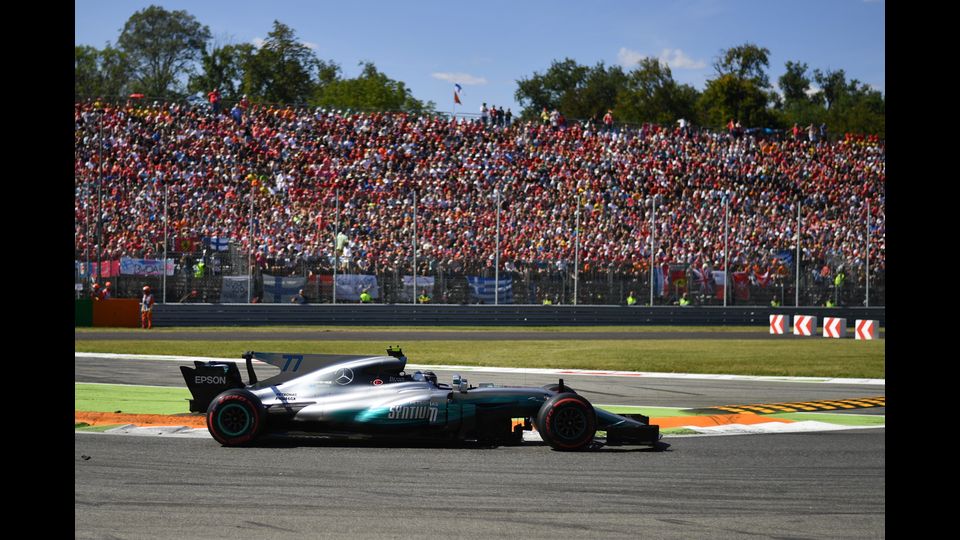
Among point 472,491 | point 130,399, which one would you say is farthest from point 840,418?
point 130,399

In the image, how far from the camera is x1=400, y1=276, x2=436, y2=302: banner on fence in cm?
3553

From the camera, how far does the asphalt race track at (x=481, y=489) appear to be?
7207 millimetres

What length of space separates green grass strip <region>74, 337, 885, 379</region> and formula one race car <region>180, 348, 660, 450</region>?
10.6m

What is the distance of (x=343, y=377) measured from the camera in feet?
35.8

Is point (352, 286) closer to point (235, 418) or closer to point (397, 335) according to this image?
point (397, 335)

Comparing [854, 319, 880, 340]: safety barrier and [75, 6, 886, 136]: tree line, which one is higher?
[75, 6, 886, 136]: tree line

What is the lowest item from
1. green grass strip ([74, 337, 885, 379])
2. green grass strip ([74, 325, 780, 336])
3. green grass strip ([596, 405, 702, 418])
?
green grass strip ([596, 405, 702, 418])

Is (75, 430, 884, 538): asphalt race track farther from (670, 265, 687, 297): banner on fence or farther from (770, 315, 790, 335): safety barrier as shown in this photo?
(670, 265, 687, 297): banner on fence

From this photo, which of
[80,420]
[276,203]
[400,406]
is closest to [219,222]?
[276,203]

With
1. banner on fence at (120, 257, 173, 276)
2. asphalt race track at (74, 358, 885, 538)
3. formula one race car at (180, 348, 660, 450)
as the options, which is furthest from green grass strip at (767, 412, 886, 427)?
banner on fence at (120, 257, 173, 276)

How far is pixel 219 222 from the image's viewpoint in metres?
A: 36.3

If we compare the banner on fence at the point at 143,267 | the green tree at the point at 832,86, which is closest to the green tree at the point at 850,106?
the green tree at the point at 832,86

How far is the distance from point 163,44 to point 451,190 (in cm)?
5518
